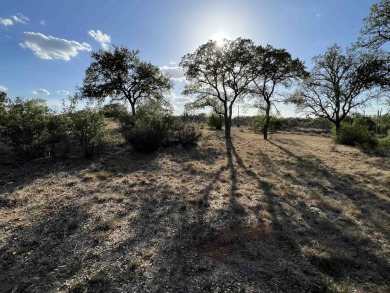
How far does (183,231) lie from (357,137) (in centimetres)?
2177

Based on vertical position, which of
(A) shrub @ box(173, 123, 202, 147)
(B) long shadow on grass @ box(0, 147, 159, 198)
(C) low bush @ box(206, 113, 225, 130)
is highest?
(C) low bush @ box(206, 113, 225, 130)

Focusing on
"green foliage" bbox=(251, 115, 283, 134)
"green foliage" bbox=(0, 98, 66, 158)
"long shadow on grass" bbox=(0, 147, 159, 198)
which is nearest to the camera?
"long shadow on grass" bbox=(0, 147, 159, 198)

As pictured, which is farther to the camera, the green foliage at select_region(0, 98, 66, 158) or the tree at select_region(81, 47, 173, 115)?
the tree at select_region(81, 47, 173, 115)

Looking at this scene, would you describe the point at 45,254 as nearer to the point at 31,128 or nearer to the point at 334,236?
the point at 334,236

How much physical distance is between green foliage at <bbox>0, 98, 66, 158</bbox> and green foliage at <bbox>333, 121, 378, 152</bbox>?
19.9 meters

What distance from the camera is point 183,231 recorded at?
537 cm

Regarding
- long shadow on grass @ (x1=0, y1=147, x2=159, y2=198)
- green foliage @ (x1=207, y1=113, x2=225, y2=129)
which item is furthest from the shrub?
green foliage @ (x1=207, y1=113, x2=225, y2=129)

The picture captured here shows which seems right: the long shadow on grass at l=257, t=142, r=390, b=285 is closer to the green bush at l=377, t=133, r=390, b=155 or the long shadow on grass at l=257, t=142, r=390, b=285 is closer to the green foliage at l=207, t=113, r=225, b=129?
the green bush at l=377, t=133, r=390, b=155

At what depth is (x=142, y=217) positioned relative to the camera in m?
5.96

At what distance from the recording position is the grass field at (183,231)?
3.97m

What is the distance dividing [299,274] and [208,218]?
233 centimetres

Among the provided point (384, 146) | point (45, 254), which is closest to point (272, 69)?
point (384, 146)

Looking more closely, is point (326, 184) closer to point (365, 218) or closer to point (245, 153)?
point (365, 218)

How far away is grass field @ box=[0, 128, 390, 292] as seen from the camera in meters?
3.97
